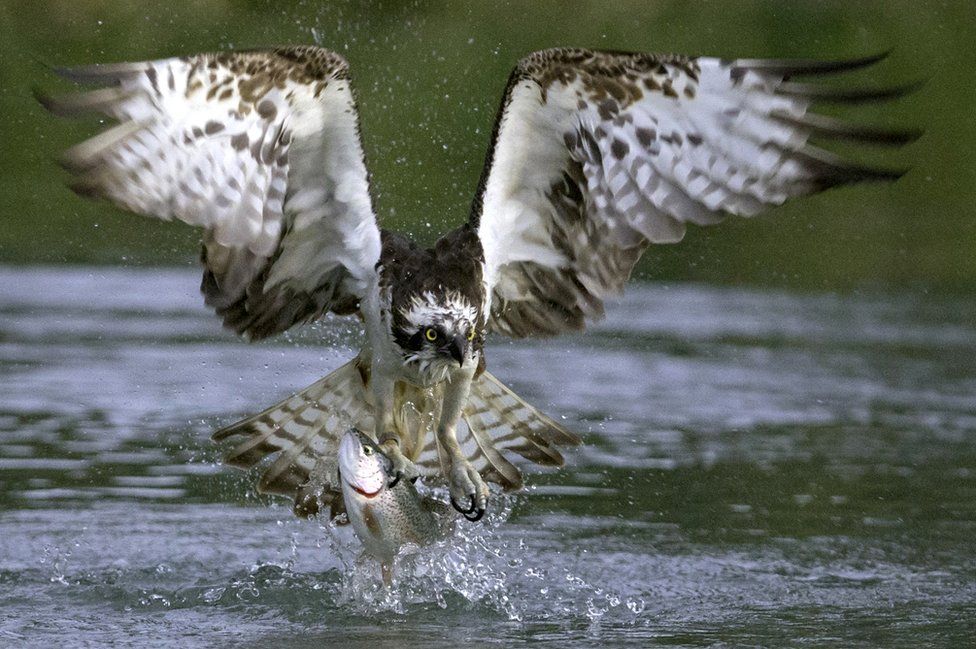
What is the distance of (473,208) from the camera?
7223mm

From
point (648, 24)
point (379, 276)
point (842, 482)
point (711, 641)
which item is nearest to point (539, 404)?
point (842, 482)

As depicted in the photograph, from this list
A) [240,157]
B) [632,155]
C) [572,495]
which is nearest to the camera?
[240,157]

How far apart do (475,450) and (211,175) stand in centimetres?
191

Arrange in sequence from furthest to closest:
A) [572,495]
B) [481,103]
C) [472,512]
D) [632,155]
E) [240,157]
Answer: [481,103] → [572,495] → [472,512] → [632,155] → [240,157]

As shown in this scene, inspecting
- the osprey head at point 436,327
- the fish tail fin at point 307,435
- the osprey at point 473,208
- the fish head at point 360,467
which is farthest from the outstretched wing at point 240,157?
the fish head at point 360,467

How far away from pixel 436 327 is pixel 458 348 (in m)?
0.12

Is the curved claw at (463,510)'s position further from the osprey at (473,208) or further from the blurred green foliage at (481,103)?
the blurred green foliage at (481,103)

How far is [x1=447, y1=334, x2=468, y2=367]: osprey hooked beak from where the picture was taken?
6.78 metres

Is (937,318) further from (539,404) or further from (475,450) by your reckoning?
(475,450)

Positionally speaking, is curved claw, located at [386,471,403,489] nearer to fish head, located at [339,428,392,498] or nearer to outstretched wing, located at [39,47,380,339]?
fish head, located at [339,428,392,498]

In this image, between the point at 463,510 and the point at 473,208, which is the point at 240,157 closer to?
the point at 473,208

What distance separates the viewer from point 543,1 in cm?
2078

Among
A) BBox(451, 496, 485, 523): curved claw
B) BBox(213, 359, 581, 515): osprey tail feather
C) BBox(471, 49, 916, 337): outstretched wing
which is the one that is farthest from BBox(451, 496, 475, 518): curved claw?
BBox(471, 49, 916, 337): outstretched wing

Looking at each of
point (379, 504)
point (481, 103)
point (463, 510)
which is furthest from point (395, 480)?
point (481, 103)
